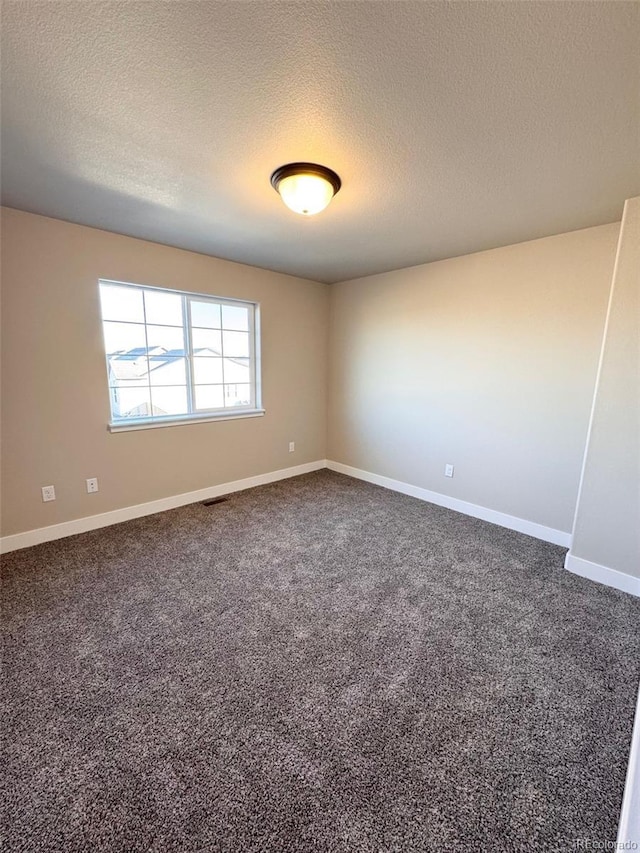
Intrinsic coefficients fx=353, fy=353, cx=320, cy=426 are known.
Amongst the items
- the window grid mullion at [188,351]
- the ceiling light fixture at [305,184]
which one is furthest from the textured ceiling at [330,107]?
the window grid mullion at [188,351]

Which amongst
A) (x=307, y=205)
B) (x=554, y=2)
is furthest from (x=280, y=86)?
(x=554, y=2)

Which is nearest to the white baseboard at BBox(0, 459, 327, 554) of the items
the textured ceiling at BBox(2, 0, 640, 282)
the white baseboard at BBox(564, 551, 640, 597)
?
the textured ceiling at BBox(2, 0, 640, 282)

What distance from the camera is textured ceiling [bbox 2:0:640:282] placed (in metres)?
1.03

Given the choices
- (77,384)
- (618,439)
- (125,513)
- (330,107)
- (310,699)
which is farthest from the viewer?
(125,513)

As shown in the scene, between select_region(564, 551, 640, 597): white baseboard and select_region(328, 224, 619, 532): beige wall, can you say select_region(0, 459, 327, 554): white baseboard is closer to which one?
select_region(328, 224, 619, 532): beige wall

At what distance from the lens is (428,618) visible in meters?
1.98

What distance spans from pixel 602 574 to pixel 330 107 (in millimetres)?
3035

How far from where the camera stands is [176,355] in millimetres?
3314

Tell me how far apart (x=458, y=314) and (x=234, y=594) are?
2922 millimetres

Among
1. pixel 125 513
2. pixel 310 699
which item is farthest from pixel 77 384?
pixel 310 699

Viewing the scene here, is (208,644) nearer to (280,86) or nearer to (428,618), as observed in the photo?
(428,618)

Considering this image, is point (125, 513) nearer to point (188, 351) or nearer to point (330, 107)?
point (188, 351)

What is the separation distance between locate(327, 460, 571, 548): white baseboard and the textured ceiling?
2283 mm

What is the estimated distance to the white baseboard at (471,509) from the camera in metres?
2.84
